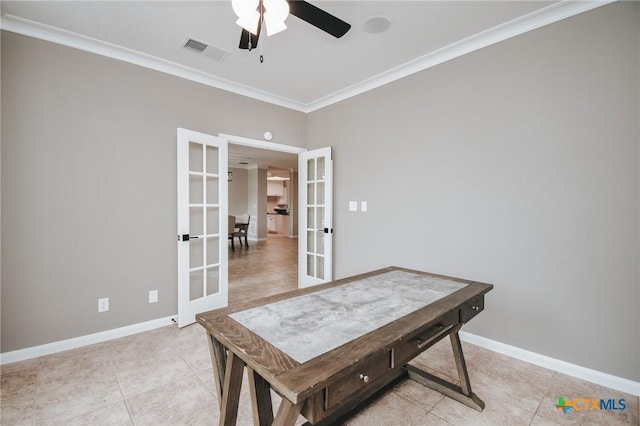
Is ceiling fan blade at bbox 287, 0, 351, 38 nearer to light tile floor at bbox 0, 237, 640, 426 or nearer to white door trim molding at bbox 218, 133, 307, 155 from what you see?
white door trim molding at bbox 218, 133, 307, 155

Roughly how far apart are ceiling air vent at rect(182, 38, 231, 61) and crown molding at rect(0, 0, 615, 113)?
0.40 meters

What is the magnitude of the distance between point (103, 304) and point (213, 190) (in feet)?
5.03

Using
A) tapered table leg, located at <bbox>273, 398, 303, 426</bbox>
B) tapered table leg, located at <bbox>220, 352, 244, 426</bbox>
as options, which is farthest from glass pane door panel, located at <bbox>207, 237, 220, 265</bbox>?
tapered table leg, located at <bbox>273, 398, 303, 426</bbox>

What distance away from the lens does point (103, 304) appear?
106 inches

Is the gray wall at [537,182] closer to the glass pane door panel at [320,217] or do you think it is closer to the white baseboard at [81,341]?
the glass pane door panel at [320,217]

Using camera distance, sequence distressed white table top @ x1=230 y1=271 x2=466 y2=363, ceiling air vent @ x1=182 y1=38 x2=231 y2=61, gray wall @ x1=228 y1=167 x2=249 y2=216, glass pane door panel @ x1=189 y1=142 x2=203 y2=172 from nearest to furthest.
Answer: distressed white table top @ x1=230 y1=271 x2=466 y2=363 → ceiling air vent @ x1=182 y1=38 x2=231 y2=61 → glass pane door panel @ x1=189 y1=142 x2=203 y2=172 → gray wall @ x1=228 y1=167 x2=249 y2=216

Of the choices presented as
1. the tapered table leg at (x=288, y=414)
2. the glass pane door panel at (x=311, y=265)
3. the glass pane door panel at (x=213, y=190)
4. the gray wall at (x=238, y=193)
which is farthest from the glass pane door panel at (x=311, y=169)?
the gray wall at (x=238, y=193)

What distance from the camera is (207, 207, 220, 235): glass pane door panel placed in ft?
10.9

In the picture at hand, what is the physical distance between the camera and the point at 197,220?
319 centimetres

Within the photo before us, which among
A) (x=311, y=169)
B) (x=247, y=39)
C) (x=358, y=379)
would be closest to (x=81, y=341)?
(x=358, y=379)

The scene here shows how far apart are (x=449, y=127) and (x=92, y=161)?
11.2 feet

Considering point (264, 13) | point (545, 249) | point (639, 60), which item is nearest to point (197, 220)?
point (264, 13)

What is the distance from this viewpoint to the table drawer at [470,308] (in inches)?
64.5

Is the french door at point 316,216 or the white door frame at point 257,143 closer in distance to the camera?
the white door frame at point 257,143
